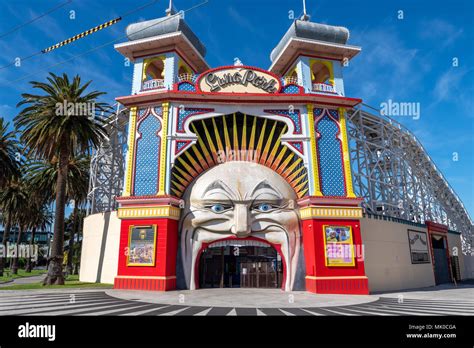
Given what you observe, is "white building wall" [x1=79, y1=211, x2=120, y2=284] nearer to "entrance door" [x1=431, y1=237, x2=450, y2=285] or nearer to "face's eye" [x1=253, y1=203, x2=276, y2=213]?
"face's eye" [x1=253, y1=203, x2=276, y2=213]

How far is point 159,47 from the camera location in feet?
84.6

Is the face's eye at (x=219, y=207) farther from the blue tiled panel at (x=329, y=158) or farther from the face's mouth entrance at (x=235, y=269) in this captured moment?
the blue tiled panel at (x=329, y=158)

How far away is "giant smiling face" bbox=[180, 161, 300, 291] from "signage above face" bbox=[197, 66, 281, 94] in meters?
7.12

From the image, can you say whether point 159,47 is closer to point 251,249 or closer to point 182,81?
point 182,81

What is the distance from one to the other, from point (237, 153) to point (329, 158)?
6979 mm

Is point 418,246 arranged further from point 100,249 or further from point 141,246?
point 100,249

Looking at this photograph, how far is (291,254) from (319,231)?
2635 millimetres

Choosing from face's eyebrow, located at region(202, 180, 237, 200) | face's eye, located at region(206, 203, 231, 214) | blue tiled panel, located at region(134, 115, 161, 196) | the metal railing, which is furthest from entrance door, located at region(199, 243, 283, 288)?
the metal railing

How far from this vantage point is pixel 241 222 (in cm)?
2133

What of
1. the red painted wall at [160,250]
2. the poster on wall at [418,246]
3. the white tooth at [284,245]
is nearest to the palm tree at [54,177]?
the red painted wall at [160,250]

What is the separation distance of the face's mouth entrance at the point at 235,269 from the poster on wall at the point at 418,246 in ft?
39.5

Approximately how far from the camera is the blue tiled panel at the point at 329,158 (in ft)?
73.2

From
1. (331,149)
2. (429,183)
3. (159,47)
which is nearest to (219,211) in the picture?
(331,149)

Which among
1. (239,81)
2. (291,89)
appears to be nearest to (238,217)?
(239,81)
